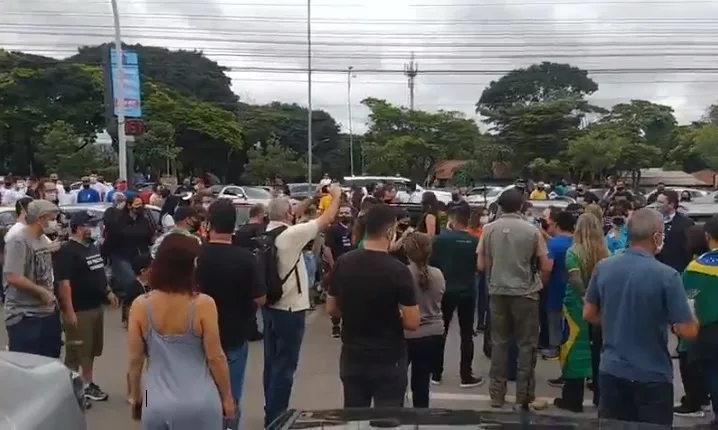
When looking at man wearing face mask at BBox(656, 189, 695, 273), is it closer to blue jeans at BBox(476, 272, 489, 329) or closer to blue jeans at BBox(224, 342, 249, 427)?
blue jeans at BBox(476, 272, 489, 329)

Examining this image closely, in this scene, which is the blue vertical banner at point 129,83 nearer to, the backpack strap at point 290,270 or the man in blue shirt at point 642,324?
the backpack strap at point 290,270

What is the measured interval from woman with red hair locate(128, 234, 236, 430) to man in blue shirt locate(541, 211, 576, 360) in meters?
4.07

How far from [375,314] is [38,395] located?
1944 mm

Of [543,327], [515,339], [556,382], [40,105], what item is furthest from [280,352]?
[40,105]

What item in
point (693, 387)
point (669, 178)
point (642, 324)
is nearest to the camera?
point (642, 324)

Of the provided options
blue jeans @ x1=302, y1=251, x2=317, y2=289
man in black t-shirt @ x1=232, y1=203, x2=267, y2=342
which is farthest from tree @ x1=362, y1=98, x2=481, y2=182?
man in black t-shirt @ x1=232, y1=203, x2=267, y2=342

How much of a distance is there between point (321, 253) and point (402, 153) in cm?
4520

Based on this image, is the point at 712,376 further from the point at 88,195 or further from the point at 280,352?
the point at 88,195

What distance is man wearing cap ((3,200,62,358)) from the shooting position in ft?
21.5

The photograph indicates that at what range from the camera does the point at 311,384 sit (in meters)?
8.49

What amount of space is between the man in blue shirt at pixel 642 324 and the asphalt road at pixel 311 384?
95.5 inches

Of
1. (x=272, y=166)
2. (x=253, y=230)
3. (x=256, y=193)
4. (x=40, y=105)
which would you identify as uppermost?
(x=40, y=105)

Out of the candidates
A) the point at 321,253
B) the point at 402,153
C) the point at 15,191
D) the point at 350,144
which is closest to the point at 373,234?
the point at 321,253

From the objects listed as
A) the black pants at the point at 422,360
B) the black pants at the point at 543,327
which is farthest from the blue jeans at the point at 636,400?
the black pants at the point at 543,327
